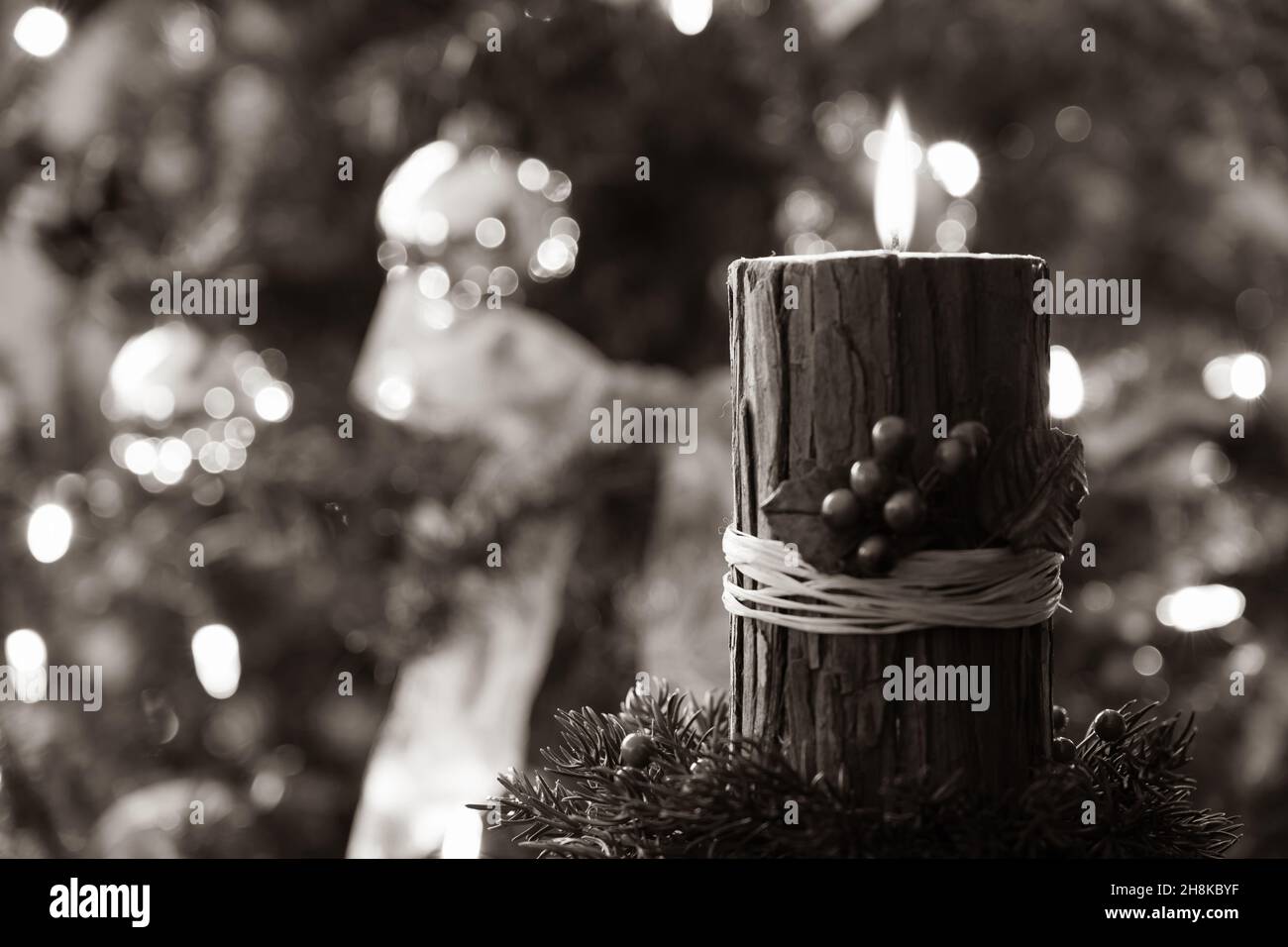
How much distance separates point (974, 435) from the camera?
0.48 m

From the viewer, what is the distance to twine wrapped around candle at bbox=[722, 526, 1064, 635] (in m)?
0.48

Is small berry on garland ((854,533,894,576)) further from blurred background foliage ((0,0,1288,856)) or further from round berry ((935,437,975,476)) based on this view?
blurred background foliage ((0,0,1288,856))

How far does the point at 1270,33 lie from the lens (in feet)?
3.25

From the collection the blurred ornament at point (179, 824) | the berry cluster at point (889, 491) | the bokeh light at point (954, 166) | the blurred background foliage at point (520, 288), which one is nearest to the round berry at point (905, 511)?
the berry cluster at point (889, 491)

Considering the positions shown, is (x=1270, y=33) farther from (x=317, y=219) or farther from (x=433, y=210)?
(x=317, y=219)

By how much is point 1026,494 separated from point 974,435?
4 centimetres

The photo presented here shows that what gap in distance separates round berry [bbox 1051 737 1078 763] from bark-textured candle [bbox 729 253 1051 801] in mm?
26

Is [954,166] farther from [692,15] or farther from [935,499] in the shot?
[935,499]

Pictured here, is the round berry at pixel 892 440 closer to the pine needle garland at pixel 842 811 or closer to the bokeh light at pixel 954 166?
the pine needle garland at pixel 842 811

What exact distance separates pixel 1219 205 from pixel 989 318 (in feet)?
3.01

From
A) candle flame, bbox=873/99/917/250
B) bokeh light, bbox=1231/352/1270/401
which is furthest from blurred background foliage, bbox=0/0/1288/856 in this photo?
candle flame, bbox=873/99/917/250
